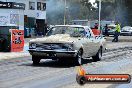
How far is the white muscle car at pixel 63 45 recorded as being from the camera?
1548cm

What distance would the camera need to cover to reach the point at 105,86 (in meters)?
10.3

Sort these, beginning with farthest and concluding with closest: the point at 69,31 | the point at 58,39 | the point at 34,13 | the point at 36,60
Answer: the point at 34,13, the point at 69,31, the point at 36,60, the point at 58,39

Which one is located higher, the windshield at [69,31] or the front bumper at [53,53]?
the windshield at [69,31]

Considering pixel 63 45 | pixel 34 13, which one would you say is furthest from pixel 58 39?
pixel 34 13

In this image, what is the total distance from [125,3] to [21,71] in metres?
79.7

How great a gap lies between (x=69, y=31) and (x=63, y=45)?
5.36 feet

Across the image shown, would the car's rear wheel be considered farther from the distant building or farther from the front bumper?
the distant building

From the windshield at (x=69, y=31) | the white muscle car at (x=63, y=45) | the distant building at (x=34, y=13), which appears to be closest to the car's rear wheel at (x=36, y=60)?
the white muscle car at (x=63, y=45)

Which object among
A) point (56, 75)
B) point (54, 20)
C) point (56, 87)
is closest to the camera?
point (56, 87)

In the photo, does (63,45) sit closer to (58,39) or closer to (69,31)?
(58,39)

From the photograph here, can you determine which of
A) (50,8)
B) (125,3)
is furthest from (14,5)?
(125,3)

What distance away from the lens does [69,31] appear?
17.0 metres

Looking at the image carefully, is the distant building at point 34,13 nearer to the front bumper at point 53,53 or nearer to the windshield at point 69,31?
the windshield at point 69,31

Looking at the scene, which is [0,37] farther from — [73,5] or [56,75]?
[73,5]
